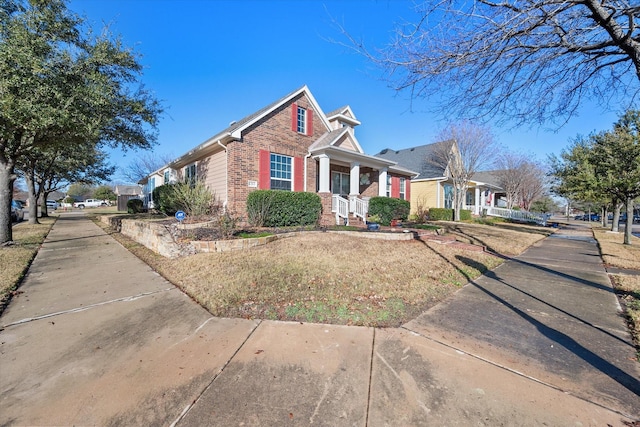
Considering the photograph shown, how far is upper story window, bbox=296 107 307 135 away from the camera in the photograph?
13180mm

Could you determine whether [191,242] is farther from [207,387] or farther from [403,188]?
[403,188]

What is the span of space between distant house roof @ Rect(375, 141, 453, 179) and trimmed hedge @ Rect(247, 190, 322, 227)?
1416 centimetres

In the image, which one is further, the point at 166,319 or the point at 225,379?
the point at 166,319

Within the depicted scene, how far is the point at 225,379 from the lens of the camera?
228 cm

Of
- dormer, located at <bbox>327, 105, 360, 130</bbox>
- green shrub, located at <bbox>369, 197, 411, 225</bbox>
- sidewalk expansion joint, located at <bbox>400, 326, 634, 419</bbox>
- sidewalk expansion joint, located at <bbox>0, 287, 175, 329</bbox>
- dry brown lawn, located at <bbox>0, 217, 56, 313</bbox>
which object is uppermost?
dormer, located at <bbox>327, 105, 360, 130</bbox>

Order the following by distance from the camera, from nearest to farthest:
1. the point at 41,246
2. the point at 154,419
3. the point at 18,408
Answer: the point at 154,419
the point at 18,408
the point at 41,246

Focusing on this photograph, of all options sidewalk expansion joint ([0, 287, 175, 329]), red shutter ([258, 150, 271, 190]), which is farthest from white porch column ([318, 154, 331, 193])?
sidewalk expansion joint ([0, 287, 175, 329])

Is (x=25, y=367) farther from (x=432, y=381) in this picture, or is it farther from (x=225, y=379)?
(x=432, y=381)

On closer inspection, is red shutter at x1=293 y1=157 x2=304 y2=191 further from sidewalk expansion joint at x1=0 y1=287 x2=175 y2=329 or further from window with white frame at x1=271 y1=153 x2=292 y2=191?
sidewalk expansion joint at x1=0 y1=287 x2=175 y2=329

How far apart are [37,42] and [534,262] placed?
1466cm

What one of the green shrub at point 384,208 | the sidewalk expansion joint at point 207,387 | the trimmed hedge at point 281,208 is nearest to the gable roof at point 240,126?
the trimmed hedge at point 281,208

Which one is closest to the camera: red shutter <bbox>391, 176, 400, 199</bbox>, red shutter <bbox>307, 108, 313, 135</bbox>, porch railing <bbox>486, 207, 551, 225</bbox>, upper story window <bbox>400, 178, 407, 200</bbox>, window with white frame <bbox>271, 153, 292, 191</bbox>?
window with white frame <bbox>271, 153, 292, 191</bbox>

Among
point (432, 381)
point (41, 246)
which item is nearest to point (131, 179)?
point (41, 246)

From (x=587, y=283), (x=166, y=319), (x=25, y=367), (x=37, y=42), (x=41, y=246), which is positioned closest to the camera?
(x=25, y=367)
